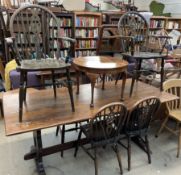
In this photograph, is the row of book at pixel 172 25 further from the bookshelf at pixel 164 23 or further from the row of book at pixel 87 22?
the row of book at pixel 87 22

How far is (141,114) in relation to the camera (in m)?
2.01

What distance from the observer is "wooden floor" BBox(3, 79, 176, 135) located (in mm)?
1693

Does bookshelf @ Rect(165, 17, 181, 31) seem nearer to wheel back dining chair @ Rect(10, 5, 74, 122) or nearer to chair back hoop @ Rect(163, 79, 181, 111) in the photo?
chair back hoop @ Rect(163, 79, 181, 111)

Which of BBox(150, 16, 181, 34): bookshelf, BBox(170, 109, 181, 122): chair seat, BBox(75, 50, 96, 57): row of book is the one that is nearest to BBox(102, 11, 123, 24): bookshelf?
BBox(75, 50, 96, 57): row of book

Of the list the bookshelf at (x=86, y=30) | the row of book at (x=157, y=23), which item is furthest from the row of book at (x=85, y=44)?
the row of book at (x=157, y=23)

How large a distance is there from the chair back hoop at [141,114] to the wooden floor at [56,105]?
11cm

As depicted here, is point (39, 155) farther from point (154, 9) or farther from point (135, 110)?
point (154, 9)

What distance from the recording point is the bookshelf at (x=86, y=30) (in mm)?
4675

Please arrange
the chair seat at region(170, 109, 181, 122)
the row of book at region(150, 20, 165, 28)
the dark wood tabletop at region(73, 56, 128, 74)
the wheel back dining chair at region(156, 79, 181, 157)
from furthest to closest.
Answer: the row of book at region(150, 20, 165, 28) < the wheel back dining chair at region(156, 79, 181, 157) < the chair seat at region(170, 109, 181, 122) < the dark wood tabletop at region(73, 56, 128, 74)

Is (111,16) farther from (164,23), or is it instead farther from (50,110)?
(50,110)

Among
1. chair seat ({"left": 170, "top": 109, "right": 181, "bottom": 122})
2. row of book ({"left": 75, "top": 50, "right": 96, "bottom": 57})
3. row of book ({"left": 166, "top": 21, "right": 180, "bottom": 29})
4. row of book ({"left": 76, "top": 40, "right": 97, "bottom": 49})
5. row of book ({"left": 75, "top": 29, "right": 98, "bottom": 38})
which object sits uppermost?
row of book ({"left": 166, "top": 21, "right": 180, "bottom": 29})

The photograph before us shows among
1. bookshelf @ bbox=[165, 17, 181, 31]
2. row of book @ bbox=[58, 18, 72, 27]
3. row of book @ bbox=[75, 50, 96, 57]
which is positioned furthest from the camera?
bookshelf @ bbox=[165, 17, 181, 31]

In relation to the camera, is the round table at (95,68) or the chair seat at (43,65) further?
the round table at (95,68)

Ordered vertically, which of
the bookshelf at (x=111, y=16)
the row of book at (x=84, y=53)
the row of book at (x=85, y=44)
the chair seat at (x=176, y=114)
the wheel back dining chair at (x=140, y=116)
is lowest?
the chair seat at (x=176, y=114)
